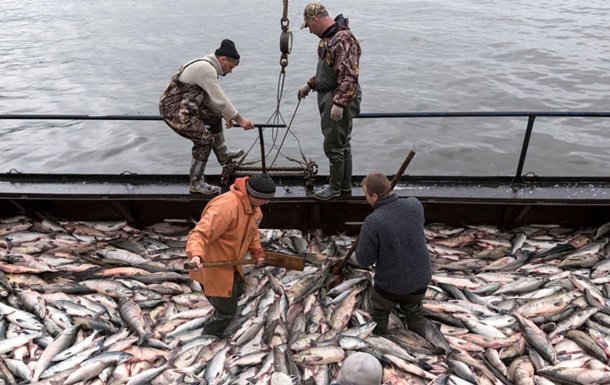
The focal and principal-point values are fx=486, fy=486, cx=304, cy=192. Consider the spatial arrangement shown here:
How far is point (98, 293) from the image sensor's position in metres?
6.03

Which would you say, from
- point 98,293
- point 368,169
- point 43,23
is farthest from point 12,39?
point 98,293

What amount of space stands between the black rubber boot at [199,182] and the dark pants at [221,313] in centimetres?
161

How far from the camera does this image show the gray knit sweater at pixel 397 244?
439cm

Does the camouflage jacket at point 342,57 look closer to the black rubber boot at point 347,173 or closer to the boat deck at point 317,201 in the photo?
the black rubber boot at point 347,173

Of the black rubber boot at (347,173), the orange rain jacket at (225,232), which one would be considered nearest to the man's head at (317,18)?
the black rubber boot at (347,173)

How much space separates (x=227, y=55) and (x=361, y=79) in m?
16.4

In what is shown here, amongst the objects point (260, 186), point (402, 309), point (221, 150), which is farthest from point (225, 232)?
point (221, 150)

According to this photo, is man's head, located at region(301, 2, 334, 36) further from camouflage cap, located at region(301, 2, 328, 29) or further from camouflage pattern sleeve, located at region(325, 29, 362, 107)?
camouflage pattern sleeve, located at region(325, 29, 362, 107)

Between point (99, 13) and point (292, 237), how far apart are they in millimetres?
35570

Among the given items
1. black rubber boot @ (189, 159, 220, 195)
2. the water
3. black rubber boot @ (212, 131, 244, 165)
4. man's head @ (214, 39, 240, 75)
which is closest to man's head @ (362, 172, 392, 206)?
man's head @ (214, 39, 240, 75)

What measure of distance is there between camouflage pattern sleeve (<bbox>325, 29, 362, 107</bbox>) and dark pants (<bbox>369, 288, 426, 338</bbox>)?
2169 mm

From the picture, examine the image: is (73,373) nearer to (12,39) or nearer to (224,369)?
(224,369)

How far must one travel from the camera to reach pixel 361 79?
2150 centimetres

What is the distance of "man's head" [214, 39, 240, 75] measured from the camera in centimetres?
577
